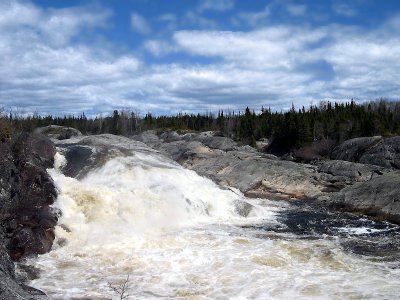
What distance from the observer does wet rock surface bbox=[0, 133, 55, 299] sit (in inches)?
644

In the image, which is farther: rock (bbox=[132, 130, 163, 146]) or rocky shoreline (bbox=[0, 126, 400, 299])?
rock (bbox=[132, 130, 163, 146])

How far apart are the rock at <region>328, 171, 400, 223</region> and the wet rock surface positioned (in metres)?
16.5

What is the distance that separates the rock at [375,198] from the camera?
78.4 feet

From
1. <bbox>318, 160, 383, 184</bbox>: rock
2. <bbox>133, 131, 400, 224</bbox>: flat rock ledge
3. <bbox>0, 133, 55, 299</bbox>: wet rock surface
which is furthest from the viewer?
<bbox>318, 160, 383, 184</bbox>: rock

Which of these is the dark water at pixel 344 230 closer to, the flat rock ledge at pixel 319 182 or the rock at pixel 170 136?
the flat rock ledge at pixel 319 182

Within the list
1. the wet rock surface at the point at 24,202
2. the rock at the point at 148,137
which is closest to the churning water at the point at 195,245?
the wet rock surface at the point at 24,202

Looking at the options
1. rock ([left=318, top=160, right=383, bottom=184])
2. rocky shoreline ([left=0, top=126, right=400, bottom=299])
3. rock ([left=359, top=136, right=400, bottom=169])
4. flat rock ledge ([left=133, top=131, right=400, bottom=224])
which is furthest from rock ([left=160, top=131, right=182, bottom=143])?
rock ([left=318, top=160, right=383, bottom=184])

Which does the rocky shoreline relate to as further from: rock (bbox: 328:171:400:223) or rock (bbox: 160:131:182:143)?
rock (bbox: 160:131:182:143)

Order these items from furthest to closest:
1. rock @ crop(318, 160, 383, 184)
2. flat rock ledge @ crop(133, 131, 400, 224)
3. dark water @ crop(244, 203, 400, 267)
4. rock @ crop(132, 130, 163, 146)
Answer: rock @ crop(132, 130, 163, 146), rock @ crop(318, 160, 383, 184), flat rock ledge @ crop(133, 131, 400, 224), dark water @ crop(244, 203, 400, 267)

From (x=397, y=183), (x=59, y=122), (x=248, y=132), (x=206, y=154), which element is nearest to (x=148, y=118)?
(x=59, y=122)

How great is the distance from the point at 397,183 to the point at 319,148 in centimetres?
3026

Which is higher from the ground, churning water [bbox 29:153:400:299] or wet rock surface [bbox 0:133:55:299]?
wet rock surface [bbox 0:133:55:299]

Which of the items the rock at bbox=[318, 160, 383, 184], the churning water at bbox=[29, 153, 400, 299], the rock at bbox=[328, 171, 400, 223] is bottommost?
the churning water at bbox=[29, 153, 400, 299]

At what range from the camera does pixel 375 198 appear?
83.3ft
